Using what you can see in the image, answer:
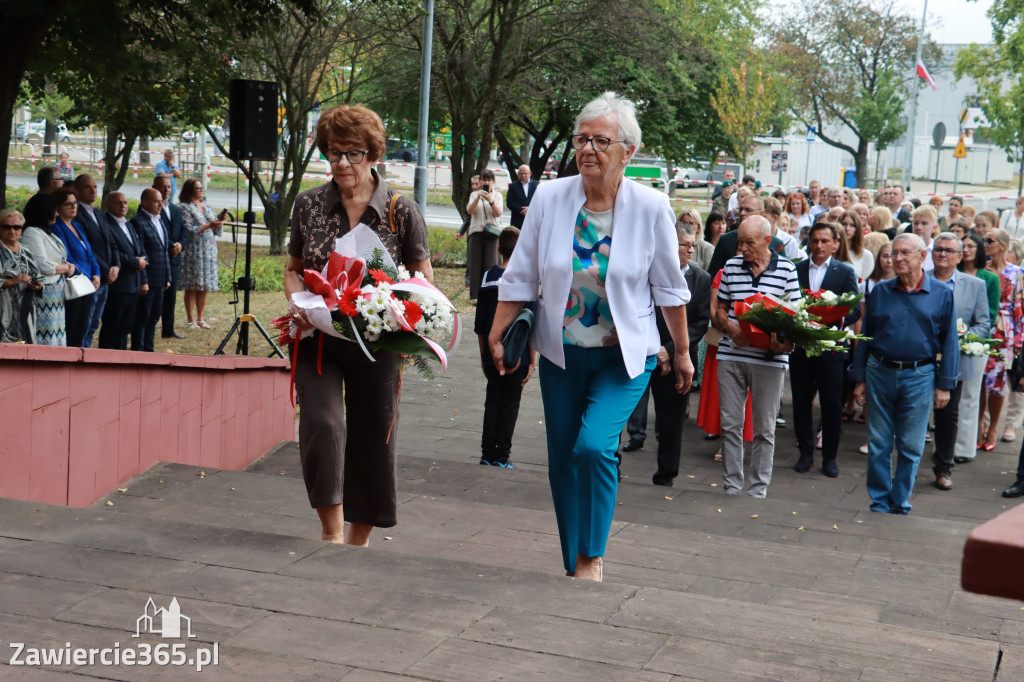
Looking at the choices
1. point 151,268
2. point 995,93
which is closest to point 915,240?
point 151,268

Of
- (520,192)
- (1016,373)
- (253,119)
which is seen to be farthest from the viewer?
(520,192)

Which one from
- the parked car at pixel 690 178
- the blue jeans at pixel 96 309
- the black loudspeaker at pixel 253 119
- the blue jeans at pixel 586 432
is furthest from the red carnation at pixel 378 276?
the parked car at pixel 690 178

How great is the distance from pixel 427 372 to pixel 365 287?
18.9 inches

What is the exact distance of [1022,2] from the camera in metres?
33.0

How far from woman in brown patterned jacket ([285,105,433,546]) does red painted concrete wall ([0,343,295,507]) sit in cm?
148

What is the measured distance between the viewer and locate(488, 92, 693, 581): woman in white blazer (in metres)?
4.22

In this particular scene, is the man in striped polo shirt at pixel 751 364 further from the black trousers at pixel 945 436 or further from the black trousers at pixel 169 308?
the black trousers at pixel 169 308

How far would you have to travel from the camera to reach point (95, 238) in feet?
36.4

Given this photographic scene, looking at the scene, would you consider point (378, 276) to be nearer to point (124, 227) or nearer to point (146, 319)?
point (124, 227)

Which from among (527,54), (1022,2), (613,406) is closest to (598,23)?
(527,54)

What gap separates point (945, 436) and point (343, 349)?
572 centimetres

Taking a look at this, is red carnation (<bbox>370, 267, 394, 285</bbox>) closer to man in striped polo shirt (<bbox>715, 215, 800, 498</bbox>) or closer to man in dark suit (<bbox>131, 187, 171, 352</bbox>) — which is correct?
man in striped polo shirt (<bbox>715, 215, 800, 498</bbox>)

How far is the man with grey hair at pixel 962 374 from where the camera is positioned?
8664 mm

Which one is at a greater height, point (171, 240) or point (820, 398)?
point (171, 240)
